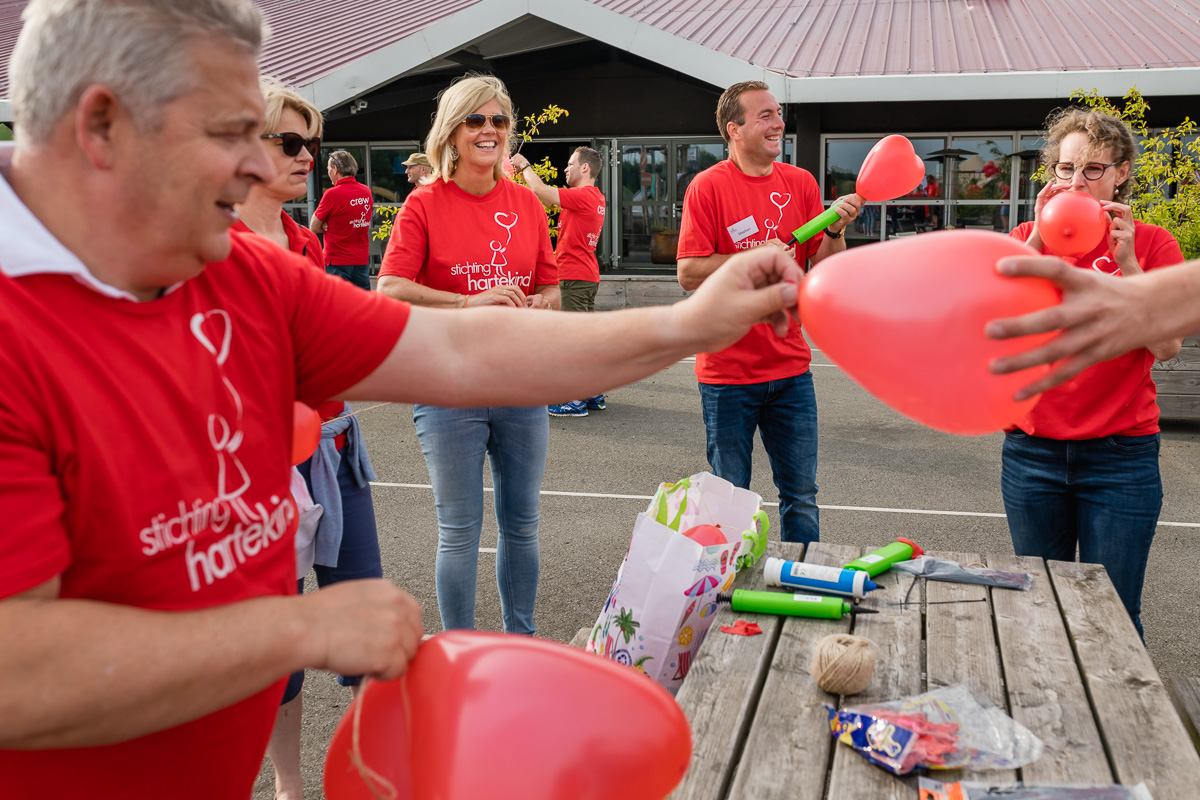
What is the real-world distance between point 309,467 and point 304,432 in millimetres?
692

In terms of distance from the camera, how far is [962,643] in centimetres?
221

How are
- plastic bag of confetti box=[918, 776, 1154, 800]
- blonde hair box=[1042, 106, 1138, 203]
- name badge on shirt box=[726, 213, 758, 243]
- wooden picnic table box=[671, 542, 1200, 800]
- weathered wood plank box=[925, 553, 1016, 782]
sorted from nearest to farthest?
1. plastic bag of confetti box=[918, 776, 1154, 800]
2. wooden picnic table box=[671, 542, 1200, 800]
3. weathered wood plank box=[925, 553, 1016, 782]
4. blonde hair box=[1042, 106, 1138, 203]
5. name badge on shirt box=[726, 213, 758, 243]

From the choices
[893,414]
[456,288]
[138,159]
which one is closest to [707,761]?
[138,159]

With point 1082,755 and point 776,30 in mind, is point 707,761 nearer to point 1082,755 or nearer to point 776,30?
point 1082,755

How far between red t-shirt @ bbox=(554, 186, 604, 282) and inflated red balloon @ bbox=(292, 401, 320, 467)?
20.7ft

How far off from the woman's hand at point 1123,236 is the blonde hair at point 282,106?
2.49 m

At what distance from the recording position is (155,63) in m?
1.08

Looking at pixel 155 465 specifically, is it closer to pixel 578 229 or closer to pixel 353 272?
pixel 578 229

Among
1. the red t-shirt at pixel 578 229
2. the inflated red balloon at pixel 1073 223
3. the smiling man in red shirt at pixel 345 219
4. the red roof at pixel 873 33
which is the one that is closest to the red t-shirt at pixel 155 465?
the inflated red balloon at pixel 1073 223

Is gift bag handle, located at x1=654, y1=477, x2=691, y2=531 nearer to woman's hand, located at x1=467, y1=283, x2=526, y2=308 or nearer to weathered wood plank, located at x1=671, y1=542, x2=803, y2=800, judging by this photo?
weathered wood plank, located at x1=671, y1=542, x2=803, y2=800

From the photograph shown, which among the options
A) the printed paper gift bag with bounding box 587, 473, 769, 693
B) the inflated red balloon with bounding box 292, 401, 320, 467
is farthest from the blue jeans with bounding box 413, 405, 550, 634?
the inflated red balloon with bounding box 292, 401, 320, 467

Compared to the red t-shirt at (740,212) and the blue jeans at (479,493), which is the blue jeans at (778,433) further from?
the blue jeans at (479,493)

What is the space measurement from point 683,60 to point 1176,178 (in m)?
6.25

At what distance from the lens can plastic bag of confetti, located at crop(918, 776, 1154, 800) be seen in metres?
1.58
